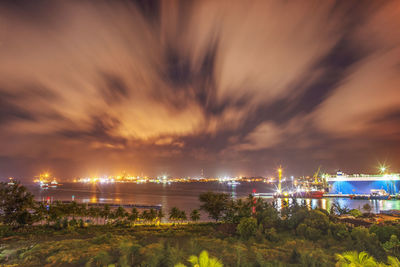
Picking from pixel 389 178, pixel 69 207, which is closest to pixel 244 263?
pixel 69 207

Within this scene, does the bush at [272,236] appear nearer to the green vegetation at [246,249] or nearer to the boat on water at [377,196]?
the green vegetation at [246,249]

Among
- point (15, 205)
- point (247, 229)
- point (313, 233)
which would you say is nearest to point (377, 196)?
point (313, 233)

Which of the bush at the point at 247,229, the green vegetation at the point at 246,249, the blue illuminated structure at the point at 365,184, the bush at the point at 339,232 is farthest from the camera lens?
the blue illuminated structure at the point at 365,184

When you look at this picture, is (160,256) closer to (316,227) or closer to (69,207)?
(316,227)

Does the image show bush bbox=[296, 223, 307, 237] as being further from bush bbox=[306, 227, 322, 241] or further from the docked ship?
the docked ship

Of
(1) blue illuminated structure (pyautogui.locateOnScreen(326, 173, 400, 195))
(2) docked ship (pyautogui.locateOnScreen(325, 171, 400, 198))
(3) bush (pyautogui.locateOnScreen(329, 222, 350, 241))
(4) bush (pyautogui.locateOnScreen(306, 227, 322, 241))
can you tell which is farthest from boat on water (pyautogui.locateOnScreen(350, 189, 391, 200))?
(4) bush (pyautogui.locateOnScreen(306, 227, 322, 241))

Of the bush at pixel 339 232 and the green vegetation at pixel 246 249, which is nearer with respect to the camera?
the green vegetation at pixel 246 249

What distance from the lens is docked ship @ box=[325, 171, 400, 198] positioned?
106 metres

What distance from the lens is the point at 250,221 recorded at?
70.5ft

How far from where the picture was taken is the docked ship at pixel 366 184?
106 metres

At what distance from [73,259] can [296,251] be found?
11.6 meters

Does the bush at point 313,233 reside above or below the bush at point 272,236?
above

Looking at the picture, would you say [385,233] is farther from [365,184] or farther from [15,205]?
[365,184]

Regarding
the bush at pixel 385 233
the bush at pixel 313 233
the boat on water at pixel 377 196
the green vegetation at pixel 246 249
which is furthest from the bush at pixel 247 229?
the boat on water at pixel 377 196
